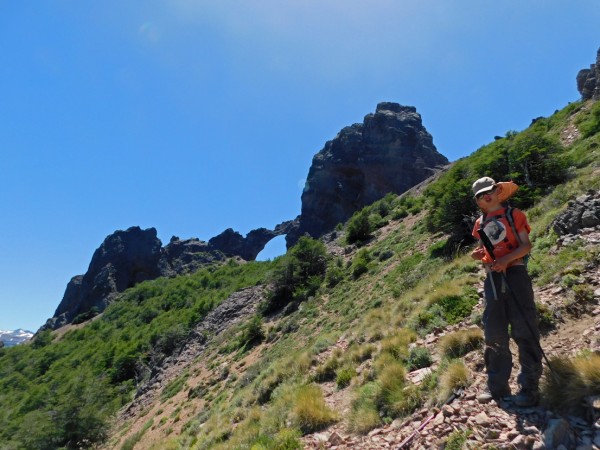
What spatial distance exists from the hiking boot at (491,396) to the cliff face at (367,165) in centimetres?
6945

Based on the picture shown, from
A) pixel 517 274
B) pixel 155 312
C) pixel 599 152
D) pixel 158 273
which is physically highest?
pixel 158 273

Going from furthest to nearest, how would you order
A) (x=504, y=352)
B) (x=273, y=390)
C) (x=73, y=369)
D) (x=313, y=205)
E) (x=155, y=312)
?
(x=313, y=205) → (x=155, y=312) → (x=73, y=369) → (x=273, y=390) → (x=504, y=352)

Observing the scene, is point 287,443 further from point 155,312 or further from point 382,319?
point 155,312

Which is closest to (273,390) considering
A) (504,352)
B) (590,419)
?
(504,352)

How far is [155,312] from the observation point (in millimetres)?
54688

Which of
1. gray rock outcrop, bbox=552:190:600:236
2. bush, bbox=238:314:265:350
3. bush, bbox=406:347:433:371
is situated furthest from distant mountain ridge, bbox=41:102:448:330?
bush, bbox=406:347:433:371

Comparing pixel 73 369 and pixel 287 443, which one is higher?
pixel 73 369

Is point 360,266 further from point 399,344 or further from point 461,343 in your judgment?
point 461,343

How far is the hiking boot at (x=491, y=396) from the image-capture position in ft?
12.9

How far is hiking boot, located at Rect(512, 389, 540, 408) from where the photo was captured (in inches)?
145

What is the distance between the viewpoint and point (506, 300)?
13.7ft

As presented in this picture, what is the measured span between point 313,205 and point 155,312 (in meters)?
42.9

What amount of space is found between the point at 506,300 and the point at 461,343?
1.72 metres

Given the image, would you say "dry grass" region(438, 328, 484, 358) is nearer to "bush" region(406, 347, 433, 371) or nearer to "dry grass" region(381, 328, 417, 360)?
"bush" region(406, 347, 433, 371)
